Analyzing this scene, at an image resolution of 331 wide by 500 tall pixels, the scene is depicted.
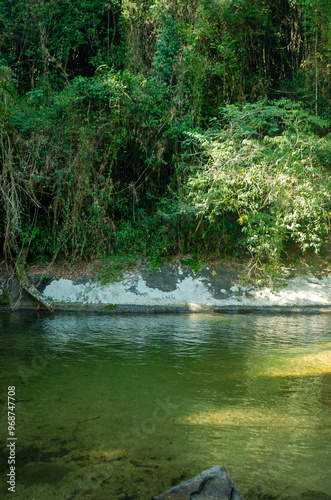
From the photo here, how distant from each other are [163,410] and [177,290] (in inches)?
225

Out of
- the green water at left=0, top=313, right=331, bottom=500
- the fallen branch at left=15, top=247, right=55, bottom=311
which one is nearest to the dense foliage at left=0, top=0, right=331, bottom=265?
the fallen branch at left=15, top=247, right=55, bottom=311

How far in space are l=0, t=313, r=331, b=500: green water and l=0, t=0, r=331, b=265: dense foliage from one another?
3573 mm

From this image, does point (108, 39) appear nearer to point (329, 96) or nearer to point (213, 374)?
point (329, 96)

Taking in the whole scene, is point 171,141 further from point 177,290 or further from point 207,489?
point 207,489

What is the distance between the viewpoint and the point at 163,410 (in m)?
3.86

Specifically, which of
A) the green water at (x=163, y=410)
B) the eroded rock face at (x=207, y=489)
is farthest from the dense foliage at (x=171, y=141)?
the eroded rock face at (x=207, y=489)

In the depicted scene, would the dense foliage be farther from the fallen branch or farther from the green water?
the green water

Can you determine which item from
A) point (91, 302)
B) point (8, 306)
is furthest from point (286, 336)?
point (8, 306)

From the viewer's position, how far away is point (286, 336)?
22.3 feet

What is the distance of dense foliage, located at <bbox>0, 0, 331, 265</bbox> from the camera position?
31.2 ft

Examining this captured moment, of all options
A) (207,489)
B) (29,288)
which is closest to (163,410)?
(207,489)

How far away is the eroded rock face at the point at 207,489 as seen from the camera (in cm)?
225

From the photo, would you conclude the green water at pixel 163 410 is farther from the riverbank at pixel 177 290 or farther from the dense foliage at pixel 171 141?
the dense foliage at pixel 171 141

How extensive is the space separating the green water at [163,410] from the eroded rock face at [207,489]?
1.01 ft
